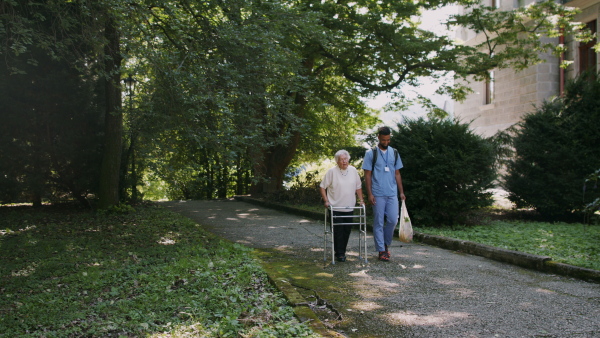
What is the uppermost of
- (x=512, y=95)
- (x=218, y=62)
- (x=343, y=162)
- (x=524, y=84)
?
(x=524, y=84)

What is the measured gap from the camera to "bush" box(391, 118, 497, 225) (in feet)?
37.6

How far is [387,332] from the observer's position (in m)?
Result: 4.48

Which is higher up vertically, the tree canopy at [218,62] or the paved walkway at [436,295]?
the tree canopy at [218,62]

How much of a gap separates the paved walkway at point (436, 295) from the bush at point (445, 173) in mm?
2651

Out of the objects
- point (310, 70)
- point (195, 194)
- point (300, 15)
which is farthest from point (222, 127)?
Answer: point (195, 194)

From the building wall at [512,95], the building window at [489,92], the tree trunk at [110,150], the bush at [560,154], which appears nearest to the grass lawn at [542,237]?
the bush at [560,154]

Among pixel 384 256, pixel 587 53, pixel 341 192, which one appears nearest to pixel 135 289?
pixel 341 192

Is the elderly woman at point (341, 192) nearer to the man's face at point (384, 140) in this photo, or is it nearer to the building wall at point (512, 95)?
the man's face at point (384, 140)

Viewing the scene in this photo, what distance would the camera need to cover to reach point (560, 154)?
519 inches

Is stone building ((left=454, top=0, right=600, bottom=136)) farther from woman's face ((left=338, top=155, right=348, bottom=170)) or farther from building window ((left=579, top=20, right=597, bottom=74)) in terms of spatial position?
woman's face ((left=338, top=155, right=348, bottom=170))

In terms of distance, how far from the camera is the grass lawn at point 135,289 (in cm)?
448

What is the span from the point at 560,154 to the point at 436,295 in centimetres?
932

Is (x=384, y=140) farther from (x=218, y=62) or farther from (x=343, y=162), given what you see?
(x=218, y=62)

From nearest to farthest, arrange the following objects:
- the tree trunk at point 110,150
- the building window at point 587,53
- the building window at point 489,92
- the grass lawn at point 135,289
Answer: the grass lawn at point 135,289, the tree trunk at point 110,150, the building window at point 587,53, the building window at point 489,92
